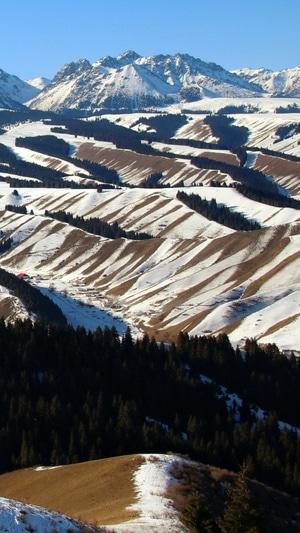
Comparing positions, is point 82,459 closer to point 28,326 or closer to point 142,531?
point 142,531

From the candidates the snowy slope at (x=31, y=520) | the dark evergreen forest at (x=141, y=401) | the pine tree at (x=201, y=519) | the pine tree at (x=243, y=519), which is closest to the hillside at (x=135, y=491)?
the snowy slope at (x=31, y=520)

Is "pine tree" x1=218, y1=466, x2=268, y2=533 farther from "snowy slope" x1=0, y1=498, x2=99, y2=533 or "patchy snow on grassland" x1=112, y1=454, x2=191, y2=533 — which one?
"snowy slope" x1=0, y1=498, x2=99, y2=533

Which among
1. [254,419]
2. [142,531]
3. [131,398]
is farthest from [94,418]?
[142,531]

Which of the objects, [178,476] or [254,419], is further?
[254,419]

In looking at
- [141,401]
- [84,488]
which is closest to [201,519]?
[84,488]

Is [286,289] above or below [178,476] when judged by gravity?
above

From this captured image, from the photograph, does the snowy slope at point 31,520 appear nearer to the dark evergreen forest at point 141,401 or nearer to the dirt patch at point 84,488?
the dirt patch at point 84,488
